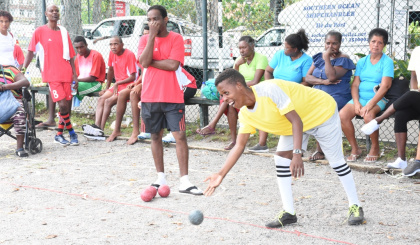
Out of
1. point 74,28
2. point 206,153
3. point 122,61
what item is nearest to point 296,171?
point 206,153

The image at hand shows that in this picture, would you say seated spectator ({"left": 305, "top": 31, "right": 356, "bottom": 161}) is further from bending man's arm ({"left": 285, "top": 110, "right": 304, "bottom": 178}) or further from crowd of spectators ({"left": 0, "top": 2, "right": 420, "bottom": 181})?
bending man's arm ({"left": 285, "top": 110, "right": 304, "bottom": 178})

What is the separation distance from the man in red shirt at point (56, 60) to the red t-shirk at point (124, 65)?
2.84 ft

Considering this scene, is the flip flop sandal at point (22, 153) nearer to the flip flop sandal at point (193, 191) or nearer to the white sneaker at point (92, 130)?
the white sneaker at point (92, 130)

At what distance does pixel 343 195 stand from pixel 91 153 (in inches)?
162

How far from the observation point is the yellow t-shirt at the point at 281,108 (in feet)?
14.0

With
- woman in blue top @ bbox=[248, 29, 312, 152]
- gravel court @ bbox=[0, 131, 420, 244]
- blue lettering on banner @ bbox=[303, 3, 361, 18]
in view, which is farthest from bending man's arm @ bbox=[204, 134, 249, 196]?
blue lettering on banner @ bbox=[303, 3, 361, 18]

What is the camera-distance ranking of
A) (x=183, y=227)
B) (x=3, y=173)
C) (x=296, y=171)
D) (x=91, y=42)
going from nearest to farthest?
(x=296, y=171), (x=183, y=227), (x=3, y=173), (x=91, y=42)

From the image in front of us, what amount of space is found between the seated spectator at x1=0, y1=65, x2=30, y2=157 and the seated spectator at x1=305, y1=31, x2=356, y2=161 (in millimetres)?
4178

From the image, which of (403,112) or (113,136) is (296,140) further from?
(113,136)

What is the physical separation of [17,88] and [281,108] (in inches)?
204

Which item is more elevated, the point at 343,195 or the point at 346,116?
the point at 346,116

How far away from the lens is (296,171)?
13.5ft

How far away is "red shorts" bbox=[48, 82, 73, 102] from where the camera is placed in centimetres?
897

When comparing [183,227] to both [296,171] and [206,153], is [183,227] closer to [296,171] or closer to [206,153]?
[296,171]
